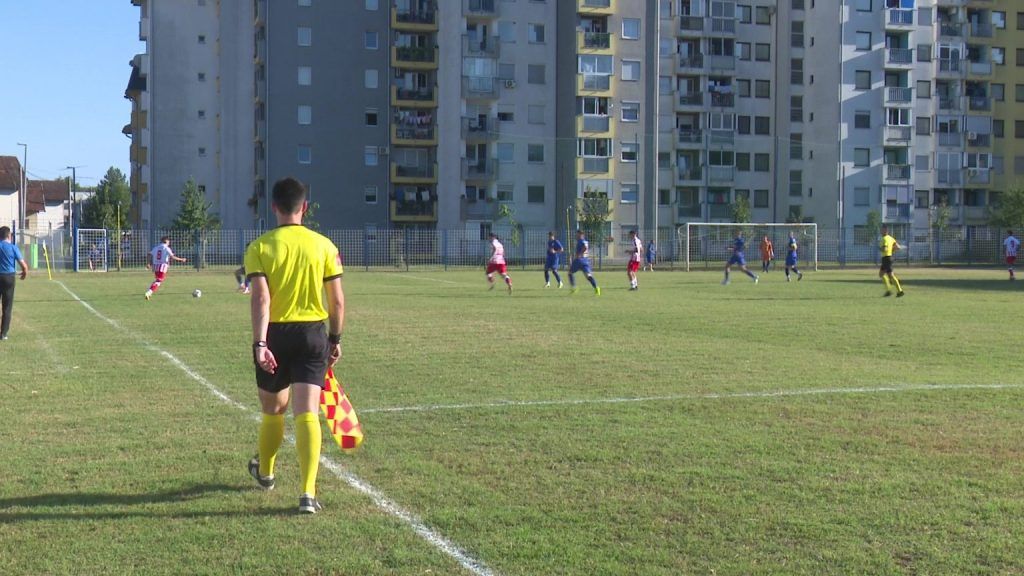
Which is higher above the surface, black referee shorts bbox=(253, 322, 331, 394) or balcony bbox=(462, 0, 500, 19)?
balcony bbox=(462, 0, 500, 19)

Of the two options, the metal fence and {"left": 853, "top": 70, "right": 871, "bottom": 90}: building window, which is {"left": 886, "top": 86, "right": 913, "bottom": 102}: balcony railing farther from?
the metal fence

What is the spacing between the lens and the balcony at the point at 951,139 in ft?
273

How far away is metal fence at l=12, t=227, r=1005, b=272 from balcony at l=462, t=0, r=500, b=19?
14152 millimetres

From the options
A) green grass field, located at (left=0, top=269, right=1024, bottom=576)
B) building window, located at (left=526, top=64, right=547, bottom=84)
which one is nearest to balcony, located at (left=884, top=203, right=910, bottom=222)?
building window, located at (left=526, top=64, right=547, bottom=84)

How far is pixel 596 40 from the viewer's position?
242 feet

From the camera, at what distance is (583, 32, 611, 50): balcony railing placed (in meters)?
73.6

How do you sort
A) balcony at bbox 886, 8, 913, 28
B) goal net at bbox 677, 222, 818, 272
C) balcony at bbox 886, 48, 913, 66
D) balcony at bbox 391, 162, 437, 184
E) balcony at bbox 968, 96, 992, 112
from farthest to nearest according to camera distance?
balcony at bbox 968, 96, 992, 112
balcony at bbox 886, 48, 913, 66
balcony at bbox 886, 8, 913, 28
balcony at bbox 391, 162, 437, 184
goal net at bbox 677, 222, 818, 272

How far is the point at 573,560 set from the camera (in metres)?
5.70

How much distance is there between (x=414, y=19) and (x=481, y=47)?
15.5 feet

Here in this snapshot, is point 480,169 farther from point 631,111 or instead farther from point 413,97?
point 631,111

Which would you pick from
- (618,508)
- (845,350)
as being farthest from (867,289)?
(618,508)

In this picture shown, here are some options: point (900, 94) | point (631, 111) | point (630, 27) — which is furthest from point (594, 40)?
point (900, 94)

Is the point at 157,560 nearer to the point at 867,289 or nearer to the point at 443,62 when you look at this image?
the point at 867,289

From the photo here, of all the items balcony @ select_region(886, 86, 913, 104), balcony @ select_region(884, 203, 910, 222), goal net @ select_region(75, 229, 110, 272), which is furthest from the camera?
balcony @ select_region(884, 203, 910, 222)
